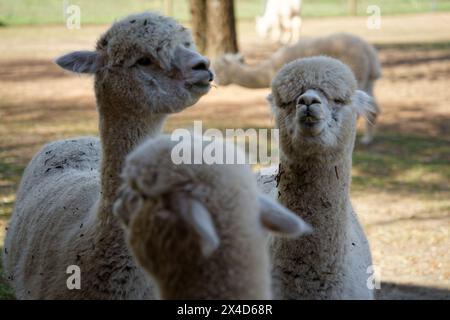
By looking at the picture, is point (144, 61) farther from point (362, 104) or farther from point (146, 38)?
point (362, 104)

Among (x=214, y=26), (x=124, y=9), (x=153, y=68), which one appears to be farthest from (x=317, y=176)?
(x=124, y=9)

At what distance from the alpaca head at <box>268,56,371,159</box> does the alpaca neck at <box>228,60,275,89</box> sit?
22.1ft

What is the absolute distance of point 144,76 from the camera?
12.4 feet

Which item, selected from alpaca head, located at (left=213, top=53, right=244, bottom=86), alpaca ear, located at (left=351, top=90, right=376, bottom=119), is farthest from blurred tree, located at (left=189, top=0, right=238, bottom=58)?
alpaca ear, located at (left=351, top=90, right=376, bottom=119)

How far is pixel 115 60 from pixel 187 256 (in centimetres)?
143

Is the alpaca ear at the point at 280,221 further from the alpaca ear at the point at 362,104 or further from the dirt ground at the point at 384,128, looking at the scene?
the dirt ground at the point at 384,128

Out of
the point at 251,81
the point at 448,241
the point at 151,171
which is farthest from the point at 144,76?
the point at 251,81

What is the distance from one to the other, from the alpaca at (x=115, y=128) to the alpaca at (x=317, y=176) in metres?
0.44

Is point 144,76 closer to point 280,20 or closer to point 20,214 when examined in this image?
point 20,214

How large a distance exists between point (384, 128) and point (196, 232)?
9.89 meters

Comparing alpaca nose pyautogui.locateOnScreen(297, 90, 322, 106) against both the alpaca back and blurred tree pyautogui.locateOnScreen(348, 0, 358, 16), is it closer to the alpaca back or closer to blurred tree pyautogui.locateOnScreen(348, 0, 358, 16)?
the alpaca back

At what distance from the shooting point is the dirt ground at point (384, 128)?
681 cm

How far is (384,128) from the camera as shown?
39.8 ft

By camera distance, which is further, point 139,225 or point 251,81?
point 251,81
